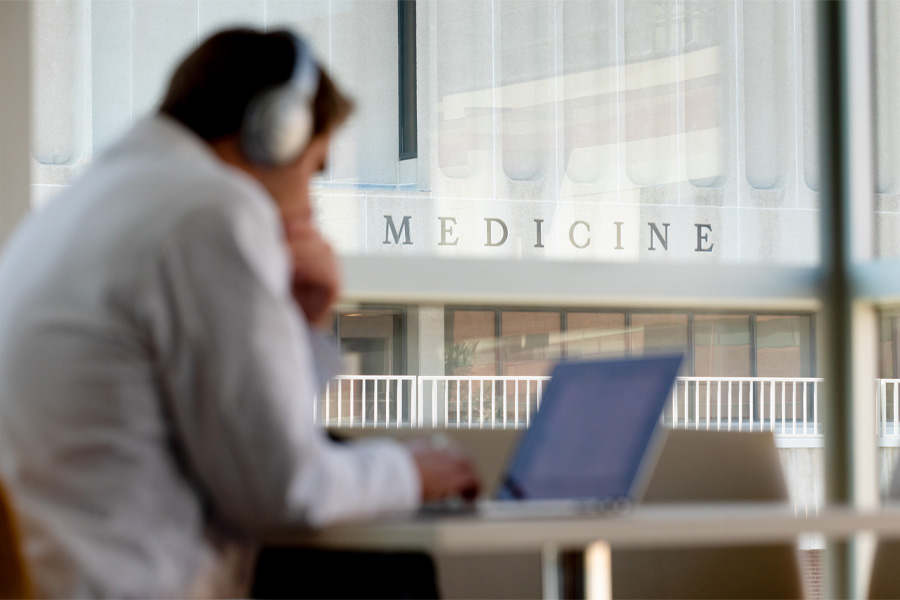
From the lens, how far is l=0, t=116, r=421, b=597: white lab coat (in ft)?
3.70

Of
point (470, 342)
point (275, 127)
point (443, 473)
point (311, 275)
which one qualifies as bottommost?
point (443, 473)

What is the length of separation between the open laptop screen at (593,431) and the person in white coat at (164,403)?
0.56 ft

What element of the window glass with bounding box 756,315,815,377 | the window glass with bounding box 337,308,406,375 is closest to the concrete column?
the window glass with bounding box 337,308,406,375

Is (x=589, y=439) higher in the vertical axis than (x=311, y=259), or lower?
lower

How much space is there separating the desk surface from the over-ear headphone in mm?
466

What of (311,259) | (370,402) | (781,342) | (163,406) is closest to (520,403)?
(370,402)

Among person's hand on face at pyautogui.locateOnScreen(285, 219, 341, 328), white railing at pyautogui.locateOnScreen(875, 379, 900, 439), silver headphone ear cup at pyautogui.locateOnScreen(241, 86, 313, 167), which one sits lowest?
white railing at pyautogui.locateOnScreen(875, 379, 900, 439)

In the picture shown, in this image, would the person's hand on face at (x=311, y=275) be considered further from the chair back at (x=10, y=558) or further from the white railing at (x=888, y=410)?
the white railing at (x=888, y=410)

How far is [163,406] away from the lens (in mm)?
1187

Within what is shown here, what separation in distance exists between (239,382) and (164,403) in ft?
0.37

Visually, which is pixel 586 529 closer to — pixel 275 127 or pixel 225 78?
pixel 275 127

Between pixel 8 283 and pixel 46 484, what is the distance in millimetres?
253

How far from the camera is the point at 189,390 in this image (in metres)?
1.14

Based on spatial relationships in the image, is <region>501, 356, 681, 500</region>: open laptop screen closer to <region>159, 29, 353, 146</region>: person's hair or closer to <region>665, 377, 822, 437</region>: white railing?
<region>159, 29, 353, 146</region>: person's hair
